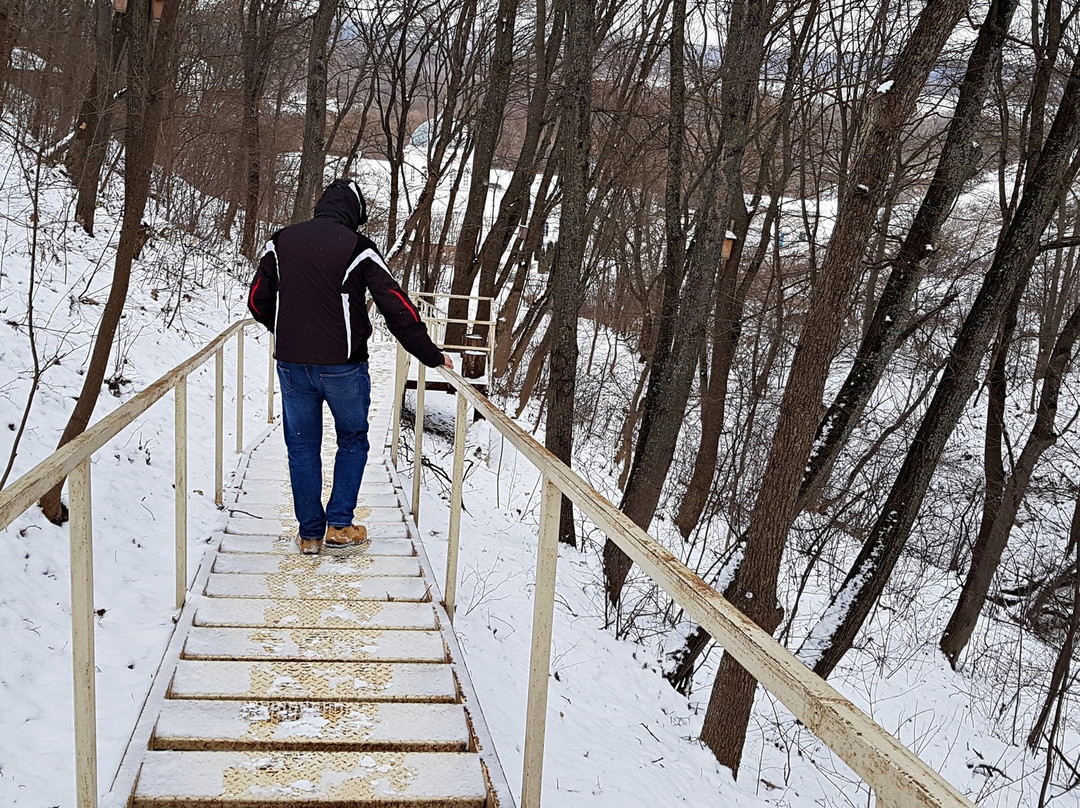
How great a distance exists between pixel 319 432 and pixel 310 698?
1.81m

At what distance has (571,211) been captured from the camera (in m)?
8.16

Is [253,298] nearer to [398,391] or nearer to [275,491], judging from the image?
[275,491]

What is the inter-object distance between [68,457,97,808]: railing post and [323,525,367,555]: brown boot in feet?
7.62

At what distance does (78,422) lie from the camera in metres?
4.94

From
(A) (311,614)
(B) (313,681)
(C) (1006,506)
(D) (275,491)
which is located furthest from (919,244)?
(B) (313,681)

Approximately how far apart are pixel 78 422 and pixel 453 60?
48.5 feet

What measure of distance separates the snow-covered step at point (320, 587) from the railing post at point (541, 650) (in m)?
1.46

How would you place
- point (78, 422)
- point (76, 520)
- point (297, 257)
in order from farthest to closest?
1. point (78, 422)
2. point (297, 257)
3. point (76, 520)

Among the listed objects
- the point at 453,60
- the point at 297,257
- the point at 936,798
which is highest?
the point at 453,60

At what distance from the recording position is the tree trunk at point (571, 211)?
313 inches

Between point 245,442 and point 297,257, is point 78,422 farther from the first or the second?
point 245,442

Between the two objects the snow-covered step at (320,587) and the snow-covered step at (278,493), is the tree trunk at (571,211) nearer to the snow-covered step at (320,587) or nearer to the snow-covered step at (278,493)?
the snow-covered step at (278,493)

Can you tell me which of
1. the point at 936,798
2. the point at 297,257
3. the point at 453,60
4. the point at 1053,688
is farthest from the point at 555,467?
the point at 453,60

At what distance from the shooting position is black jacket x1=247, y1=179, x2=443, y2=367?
401 centimetres
